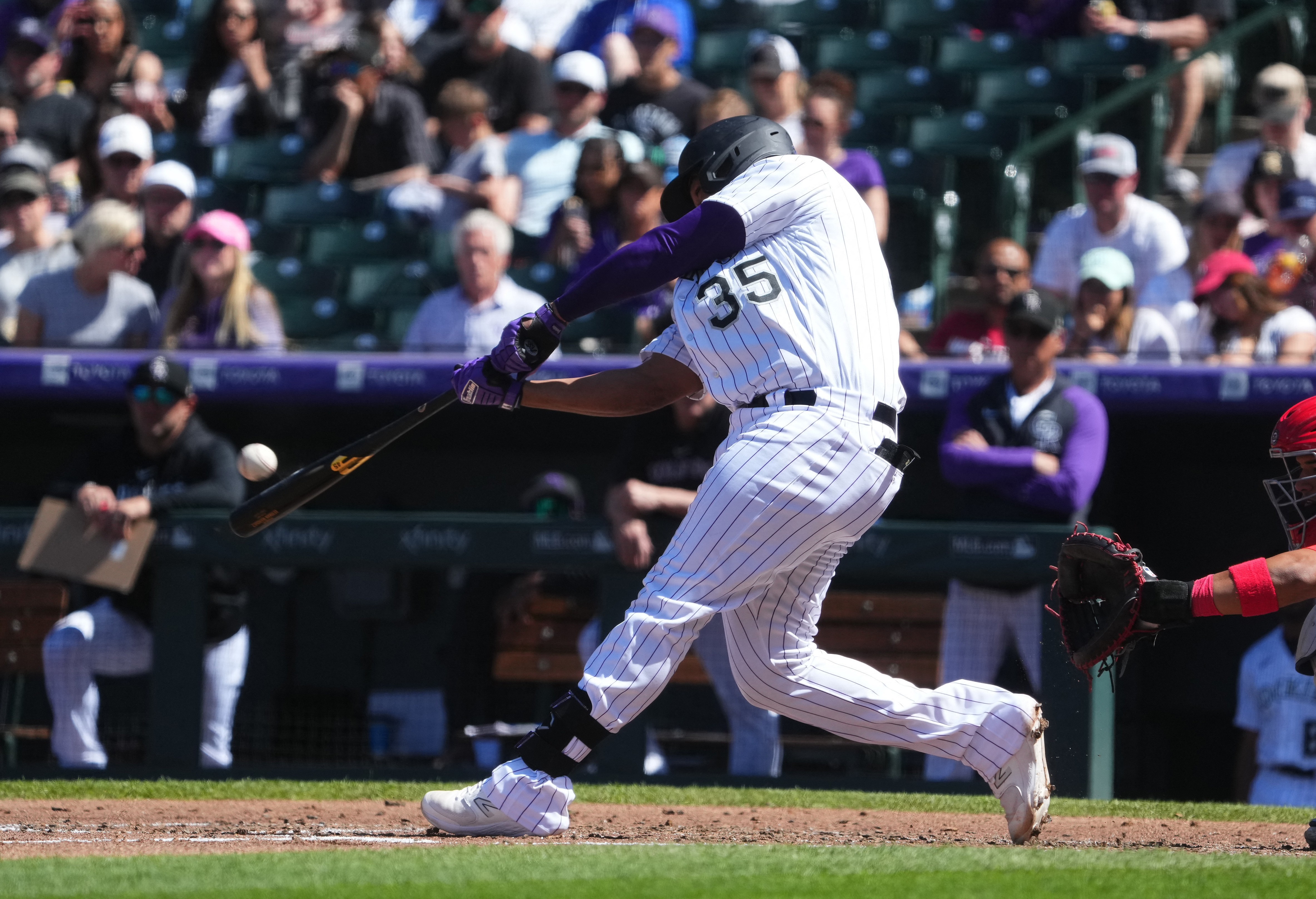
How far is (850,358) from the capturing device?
11.7ft

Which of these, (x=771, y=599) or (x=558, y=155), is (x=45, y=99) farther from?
(x=771, y=599)

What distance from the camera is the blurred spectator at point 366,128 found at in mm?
8594

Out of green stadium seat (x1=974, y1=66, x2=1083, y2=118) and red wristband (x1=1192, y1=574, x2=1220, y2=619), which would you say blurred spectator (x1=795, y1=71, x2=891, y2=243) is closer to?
green stadium seat (x1=974, y1=66, x2=1083, y2=118)

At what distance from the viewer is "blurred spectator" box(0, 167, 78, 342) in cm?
748

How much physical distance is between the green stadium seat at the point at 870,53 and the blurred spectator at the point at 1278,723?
4.22 metres

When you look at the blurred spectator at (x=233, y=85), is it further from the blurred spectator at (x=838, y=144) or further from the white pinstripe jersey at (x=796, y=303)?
the white pinstripe jersey at (x=796, y=303)

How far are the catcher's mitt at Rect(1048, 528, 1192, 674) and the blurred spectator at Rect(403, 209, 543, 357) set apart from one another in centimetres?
333

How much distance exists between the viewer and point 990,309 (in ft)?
22.1

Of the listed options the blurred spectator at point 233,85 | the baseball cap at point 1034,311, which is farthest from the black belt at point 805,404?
the blurred spectator at point 233,85

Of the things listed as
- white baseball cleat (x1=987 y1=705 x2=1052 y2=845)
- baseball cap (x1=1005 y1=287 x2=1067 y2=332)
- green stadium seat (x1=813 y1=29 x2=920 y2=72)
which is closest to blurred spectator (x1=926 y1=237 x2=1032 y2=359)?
baseball cap (x1=1005 y1=287 x2=1067 y2=332)

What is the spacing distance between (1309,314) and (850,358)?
3352mm

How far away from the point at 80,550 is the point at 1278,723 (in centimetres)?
396

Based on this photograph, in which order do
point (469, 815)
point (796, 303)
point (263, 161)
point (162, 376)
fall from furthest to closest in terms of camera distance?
point (263, 161)
point (162, 376)
point (469, 815)
point (796, 303)

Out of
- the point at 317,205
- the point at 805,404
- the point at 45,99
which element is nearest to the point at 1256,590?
the point at 805,404
